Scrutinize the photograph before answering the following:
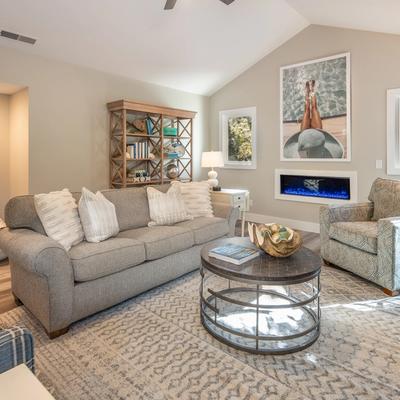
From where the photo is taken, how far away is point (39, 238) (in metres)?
2.23

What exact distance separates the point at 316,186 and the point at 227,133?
201cm

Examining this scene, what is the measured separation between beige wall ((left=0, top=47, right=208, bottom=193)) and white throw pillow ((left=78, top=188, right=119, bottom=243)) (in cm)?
176

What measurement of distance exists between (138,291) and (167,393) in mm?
1130

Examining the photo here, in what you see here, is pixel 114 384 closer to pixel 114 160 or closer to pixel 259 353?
pixel 259 353

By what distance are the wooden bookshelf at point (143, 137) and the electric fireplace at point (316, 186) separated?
1.68 meters

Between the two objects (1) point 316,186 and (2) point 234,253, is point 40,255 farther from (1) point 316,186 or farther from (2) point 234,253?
(1) point 316,186

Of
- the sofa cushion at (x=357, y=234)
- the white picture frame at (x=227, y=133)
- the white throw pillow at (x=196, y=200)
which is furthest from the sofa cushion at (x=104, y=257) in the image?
the white picture frame at (x=227, y=133)

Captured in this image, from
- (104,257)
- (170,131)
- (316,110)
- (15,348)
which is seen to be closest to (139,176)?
(170,131)

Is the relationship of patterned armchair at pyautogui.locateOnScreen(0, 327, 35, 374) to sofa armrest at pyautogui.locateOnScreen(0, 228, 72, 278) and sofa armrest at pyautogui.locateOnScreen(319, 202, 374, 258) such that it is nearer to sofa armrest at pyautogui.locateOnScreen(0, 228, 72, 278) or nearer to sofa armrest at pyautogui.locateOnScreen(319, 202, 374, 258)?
sofa armrest at pyautogui.locateOnScreen(0, 228, 72, 278)

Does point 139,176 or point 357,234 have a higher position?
point 139,176

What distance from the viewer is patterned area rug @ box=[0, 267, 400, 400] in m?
1.69

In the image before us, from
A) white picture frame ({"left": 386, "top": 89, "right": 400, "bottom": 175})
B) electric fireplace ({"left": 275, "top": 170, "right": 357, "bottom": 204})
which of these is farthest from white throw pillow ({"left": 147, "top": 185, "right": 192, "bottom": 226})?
white picture frame ({"left": 386, "top": 89, "right": 400, "bottom": 175})

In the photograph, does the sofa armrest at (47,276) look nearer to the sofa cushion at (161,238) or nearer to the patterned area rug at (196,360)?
the patterned area rug at (196,360)

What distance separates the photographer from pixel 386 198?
140 inches
